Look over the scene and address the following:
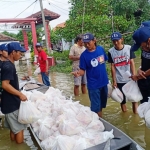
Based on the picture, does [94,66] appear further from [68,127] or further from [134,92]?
[68,127]

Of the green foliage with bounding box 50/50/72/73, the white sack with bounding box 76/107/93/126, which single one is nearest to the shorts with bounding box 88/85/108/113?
the white sack with bounding box 76/107/93/126

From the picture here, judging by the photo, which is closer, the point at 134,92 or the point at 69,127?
the point at 69,127

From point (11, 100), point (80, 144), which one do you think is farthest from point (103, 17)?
point (80, 144)

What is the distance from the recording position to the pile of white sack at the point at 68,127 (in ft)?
9.86

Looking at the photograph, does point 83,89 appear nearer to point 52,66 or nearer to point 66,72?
point 66,72

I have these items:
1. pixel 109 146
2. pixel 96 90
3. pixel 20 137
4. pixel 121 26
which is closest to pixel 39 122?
pixel 20 137

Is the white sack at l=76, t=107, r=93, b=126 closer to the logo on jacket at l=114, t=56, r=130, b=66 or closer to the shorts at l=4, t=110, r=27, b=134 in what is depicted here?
the shorts at l=4, t=110, r=27, b=134

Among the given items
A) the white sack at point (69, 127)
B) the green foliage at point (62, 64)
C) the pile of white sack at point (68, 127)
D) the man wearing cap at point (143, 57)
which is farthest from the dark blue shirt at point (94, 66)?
the green foliage at point (62, 64)

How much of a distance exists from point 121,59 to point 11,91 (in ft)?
7.21

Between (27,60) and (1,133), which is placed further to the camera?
(27,60)

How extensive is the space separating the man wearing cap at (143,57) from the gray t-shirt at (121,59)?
2.83 feet

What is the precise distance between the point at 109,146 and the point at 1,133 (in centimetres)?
289

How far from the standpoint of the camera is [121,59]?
14.7ft

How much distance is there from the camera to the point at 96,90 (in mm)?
4262
